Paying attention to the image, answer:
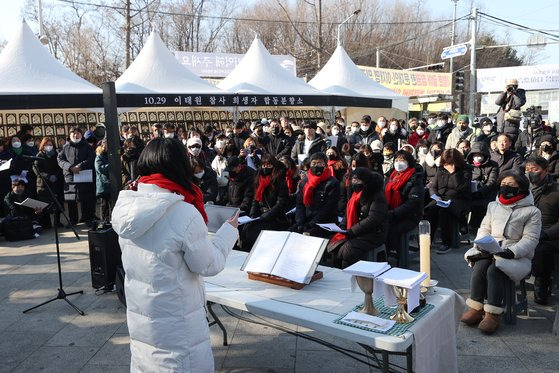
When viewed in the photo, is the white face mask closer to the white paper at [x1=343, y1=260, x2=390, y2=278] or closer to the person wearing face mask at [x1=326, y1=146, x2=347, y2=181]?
the person wearing face mask at [x1=326, y1=146, x2=347, y2=181]

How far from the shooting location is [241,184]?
695 centimetres

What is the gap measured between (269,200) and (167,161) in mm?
4228

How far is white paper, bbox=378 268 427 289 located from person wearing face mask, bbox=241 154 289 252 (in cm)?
376

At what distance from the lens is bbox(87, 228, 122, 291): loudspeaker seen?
5152 millimetres

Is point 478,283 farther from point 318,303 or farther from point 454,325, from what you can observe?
point 318,303

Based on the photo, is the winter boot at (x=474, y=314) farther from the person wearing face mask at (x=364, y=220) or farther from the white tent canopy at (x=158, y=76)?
the white tent canopy at (x=158, y=76)

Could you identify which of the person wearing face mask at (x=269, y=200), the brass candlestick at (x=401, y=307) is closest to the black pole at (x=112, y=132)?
the person wearing face mask at (x=269, y=200)

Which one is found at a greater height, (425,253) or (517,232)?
(425,253)

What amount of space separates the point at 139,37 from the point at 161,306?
128 feet

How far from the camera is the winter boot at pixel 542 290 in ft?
15.6

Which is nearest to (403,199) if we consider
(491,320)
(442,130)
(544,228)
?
(544,228)

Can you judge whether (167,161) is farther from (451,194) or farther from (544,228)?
(451,194)

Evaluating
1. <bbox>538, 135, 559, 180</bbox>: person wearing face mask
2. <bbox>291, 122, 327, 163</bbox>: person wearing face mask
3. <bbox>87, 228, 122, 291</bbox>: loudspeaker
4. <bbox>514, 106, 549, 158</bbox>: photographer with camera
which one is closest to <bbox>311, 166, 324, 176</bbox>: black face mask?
<bbox>87, 228, 122, 291</bbox>: loudspeaker

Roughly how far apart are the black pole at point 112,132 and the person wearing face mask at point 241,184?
1.55 meters
